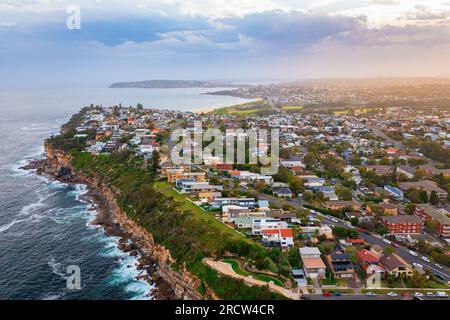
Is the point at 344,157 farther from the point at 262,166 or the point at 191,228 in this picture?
the point at 191,228

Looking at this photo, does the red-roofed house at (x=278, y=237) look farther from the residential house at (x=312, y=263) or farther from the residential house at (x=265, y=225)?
the residential house at (x=312, y=263)

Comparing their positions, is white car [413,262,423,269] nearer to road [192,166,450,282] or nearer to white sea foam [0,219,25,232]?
road [192,166,450,282]

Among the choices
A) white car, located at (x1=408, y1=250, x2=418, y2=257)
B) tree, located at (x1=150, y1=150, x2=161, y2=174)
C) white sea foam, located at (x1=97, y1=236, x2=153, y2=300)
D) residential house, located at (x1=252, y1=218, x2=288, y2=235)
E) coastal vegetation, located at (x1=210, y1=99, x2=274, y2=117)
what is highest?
coastal vegetation, located at (x1=210, y1=99, x2=274, y2=117)

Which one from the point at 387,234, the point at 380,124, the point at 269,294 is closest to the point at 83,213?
the point at 269,294

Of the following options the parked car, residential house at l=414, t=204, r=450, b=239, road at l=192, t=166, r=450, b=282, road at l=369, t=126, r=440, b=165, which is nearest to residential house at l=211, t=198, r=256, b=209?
road at l=192, t=166, r=450, b=282

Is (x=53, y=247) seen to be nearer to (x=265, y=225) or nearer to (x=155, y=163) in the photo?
(x=155, y=163)
